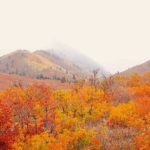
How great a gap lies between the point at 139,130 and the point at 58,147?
2224 centimetres

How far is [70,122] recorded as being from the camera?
91.8m

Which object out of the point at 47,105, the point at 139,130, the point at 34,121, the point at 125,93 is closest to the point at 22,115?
the point at 34,121

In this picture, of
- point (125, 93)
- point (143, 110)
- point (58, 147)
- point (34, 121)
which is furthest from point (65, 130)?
point (125, 93)

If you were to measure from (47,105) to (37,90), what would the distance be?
11.0m

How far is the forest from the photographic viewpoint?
7375 cm

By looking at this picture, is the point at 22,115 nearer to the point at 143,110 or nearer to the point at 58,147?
the point at 58,147

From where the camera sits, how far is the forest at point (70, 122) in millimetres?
73750

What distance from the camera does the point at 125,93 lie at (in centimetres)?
13825

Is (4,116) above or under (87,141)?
above

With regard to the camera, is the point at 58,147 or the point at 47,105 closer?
the point at 58,147

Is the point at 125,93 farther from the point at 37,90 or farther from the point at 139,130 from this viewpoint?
the point at 139,130

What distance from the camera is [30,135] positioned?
79750 millimetres

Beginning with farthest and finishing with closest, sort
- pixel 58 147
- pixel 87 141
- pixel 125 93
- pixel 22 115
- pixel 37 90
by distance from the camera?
1. pixel 125 93
2. pixel 37 90
3. pixel 22 115
4. pixel 87 141
5. pixel 58 147

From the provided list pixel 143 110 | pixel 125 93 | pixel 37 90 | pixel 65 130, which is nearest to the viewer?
pixel 65 130
